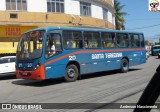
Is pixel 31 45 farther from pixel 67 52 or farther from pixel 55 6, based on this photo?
pixel 55 6

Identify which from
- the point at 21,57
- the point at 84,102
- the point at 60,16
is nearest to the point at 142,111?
the point at 84,102

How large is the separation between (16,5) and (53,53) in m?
14.4

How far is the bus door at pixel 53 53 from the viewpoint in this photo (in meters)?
12.6

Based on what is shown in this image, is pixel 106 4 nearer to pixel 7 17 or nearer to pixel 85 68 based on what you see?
pixel 7 17

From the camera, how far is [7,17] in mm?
24969

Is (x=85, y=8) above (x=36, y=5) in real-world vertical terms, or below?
above

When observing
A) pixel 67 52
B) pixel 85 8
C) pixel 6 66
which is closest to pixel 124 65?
pixel 67 52

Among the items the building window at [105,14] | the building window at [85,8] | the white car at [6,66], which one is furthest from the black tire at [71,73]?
the building window at [105,14]

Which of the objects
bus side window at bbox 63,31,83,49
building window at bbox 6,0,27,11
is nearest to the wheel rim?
bus side window at bbox 63,31,83,49

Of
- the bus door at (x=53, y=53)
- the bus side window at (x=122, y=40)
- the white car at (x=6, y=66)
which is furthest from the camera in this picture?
the bus side window at (x=122, y=40)

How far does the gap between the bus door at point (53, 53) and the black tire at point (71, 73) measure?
1.97ft

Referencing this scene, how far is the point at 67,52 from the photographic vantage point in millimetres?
13508

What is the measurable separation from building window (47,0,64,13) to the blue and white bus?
1222 centimetres

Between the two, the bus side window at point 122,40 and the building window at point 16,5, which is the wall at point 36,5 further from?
the bus side window at point 122,40
